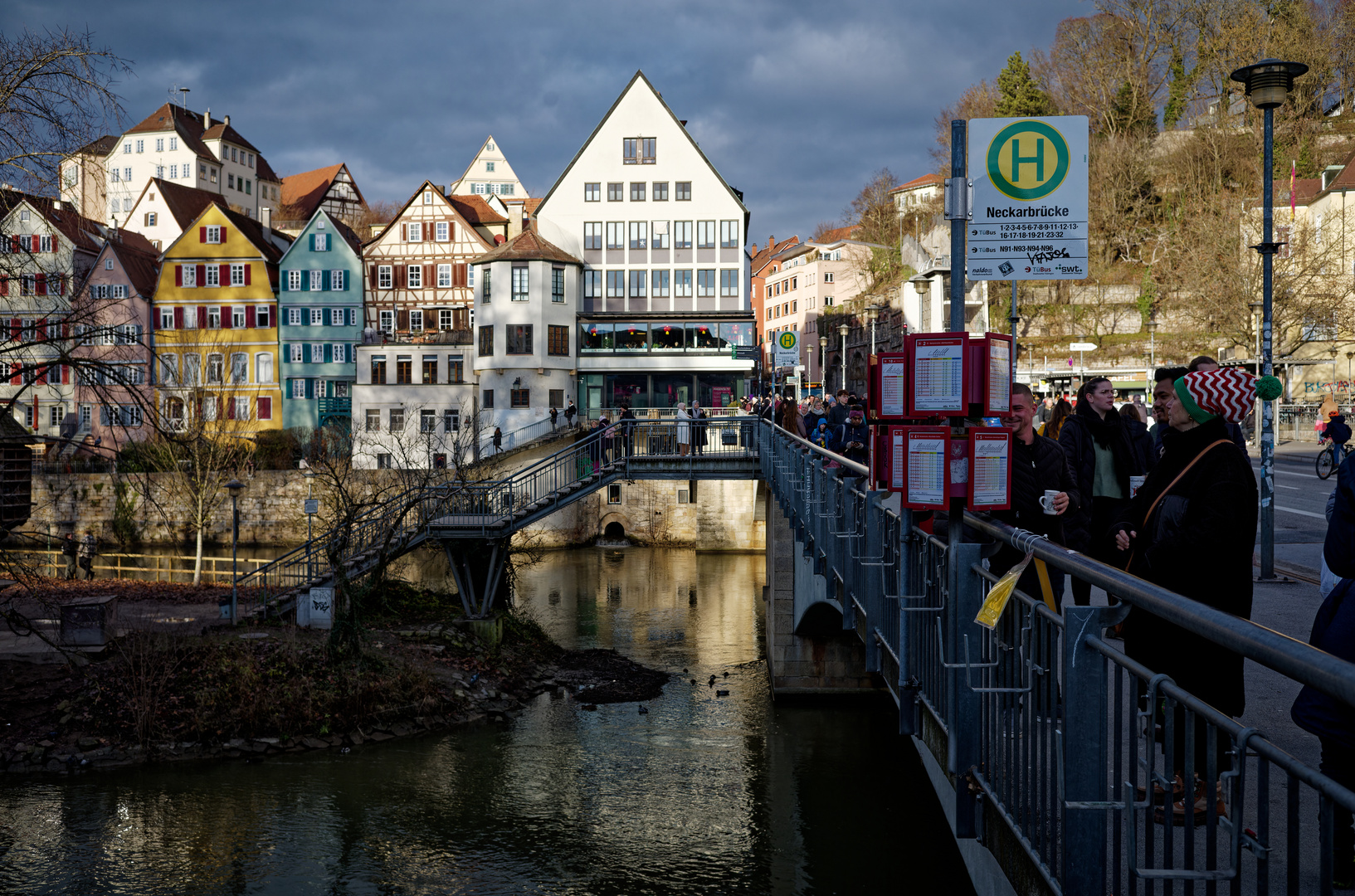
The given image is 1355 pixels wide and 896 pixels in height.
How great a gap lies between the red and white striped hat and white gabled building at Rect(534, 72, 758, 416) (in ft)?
153

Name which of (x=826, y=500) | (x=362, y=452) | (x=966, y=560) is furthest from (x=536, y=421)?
(x=966, y=560)

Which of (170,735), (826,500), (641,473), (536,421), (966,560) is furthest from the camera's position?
(536,421)

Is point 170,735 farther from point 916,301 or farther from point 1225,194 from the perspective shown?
point 1225,194

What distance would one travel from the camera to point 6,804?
16438mm

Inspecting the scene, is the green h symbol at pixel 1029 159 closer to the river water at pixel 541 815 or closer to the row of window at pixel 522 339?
the river water at pixel 541 815

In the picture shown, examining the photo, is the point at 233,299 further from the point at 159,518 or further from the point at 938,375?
the point at 938,375

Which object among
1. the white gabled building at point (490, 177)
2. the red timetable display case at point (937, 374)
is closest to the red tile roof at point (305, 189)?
the white gabled building at point (490, 177)

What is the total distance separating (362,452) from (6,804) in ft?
115

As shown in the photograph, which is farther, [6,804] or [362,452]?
[362,452]

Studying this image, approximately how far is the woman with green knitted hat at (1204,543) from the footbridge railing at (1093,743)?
0.21 m

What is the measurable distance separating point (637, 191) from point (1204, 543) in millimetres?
49733

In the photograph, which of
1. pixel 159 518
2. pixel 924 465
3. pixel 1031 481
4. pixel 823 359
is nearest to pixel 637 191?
pixel 159 518

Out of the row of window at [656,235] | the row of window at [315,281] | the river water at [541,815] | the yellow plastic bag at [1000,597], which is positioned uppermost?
the row of window at [656,235]

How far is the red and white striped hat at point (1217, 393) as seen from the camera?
4.70 meters
